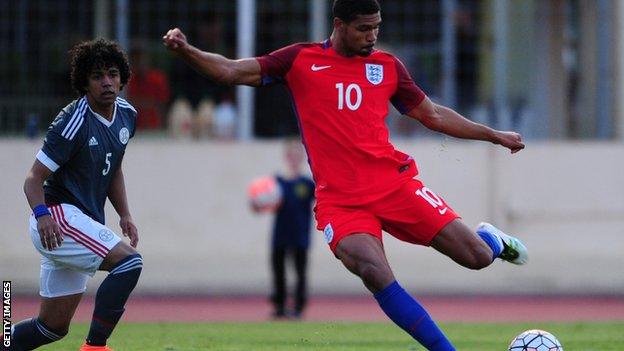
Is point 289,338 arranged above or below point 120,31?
below

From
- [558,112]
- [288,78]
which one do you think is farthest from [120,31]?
[288,78]

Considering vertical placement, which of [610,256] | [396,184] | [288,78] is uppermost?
[288,78]

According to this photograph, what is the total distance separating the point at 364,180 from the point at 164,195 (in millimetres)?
10451

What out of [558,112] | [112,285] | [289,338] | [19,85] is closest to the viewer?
[112,285]

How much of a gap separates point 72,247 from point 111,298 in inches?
15.8

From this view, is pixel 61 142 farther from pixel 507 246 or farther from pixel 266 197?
pixel 266 197

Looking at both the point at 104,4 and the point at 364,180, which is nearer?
the point at 364,180

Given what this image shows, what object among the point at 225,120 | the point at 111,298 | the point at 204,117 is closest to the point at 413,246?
the point at 225,120

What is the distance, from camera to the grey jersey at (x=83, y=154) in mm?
7793

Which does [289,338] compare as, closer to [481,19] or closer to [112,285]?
[112,285]

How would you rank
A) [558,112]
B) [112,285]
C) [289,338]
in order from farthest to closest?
[558,112] < [289,338] < [112,285]

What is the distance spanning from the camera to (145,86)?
59.0ft

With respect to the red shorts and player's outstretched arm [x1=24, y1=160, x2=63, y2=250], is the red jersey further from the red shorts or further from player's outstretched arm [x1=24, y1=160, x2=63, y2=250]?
player's outstretched arm [x1=24, y1=160, x2=63, y2=250]

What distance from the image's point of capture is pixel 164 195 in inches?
719
